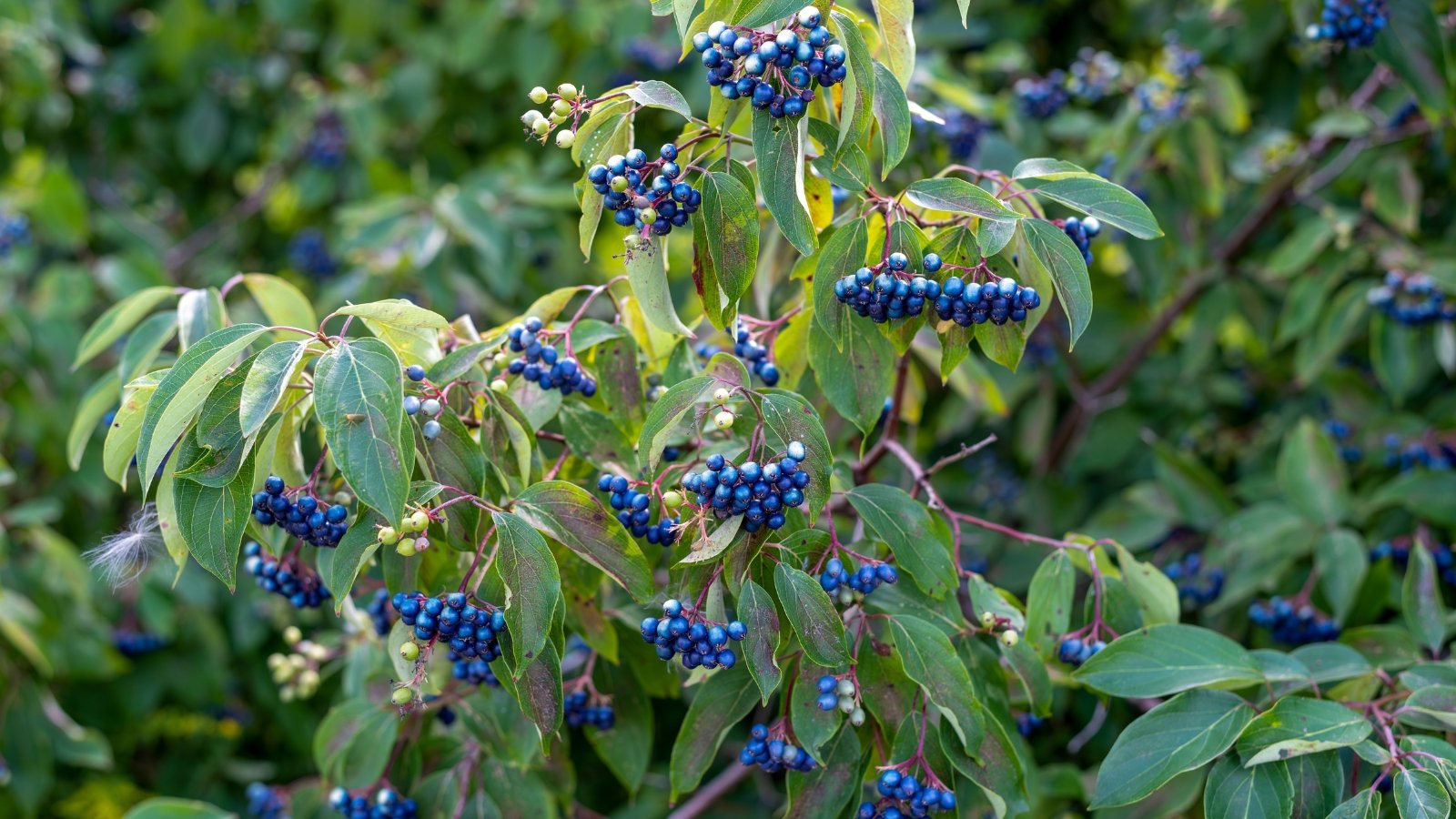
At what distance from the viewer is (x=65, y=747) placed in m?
4.17

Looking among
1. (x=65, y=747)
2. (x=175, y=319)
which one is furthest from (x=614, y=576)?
(x=65, y=747)

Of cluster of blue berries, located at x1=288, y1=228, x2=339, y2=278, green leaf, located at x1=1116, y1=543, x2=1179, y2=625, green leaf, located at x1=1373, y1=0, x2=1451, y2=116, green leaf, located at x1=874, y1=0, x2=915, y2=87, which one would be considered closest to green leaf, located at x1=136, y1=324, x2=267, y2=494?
green leaf, located at x1=874, y1=0, x2=915, y2=87

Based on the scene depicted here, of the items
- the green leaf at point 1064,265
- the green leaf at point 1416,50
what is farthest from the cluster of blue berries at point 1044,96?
the green leaf at point 1064,265

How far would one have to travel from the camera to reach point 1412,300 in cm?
357

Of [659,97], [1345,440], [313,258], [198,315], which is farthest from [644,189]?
[313,258]

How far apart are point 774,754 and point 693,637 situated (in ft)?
1.08

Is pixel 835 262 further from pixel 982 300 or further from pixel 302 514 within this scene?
pixel 302 514

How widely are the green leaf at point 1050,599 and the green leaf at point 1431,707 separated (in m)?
0.63

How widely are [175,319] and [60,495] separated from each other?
3.06 meters

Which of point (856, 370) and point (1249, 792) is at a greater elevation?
point (856, 370)

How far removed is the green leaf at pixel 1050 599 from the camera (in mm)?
2445

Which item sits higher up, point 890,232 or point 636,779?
point 890,232

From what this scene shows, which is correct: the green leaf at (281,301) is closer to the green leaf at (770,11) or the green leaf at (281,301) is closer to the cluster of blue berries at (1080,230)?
the green leaf at (770,11)

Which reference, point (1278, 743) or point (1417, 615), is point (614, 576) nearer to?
point (1278, 743)
